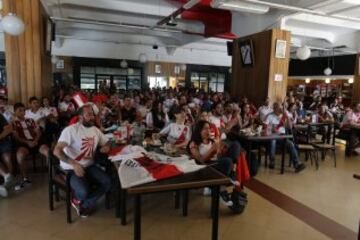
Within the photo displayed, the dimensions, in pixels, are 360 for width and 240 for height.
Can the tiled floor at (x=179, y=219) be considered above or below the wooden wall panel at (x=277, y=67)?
below

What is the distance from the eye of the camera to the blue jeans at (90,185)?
2863 mm

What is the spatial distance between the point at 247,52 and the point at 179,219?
5634 millimetres

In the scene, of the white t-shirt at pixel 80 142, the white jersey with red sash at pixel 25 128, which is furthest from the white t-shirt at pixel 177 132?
the white jersey with red sash at pixel 25 128

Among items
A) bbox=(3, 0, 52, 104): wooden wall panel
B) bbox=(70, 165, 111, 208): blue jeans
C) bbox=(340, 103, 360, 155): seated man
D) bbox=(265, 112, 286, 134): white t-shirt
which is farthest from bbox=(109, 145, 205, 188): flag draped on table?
bbox=(340, 103, 360, 155): seated man

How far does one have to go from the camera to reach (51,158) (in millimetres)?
3020

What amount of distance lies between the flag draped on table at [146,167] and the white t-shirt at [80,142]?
1.73ft

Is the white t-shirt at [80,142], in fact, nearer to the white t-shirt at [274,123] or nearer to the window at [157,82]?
the white t-shirt at [274,123]

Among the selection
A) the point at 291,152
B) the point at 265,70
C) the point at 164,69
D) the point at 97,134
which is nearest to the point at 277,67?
the point at 265,70

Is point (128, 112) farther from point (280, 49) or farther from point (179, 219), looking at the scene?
point (280, 49)

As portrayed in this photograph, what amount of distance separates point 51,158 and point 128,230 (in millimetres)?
1149

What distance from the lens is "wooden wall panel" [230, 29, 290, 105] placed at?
22.4ft

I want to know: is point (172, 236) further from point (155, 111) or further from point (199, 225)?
point (155, 111)

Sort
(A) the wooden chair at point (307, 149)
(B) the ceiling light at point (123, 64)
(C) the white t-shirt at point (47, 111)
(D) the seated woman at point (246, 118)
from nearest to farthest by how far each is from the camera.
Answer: (C) the white t-shirt at point (47, 111) → (A) the wooden chair at point (307, 149) → (D) the seated woman at point (246, 118) → (B) the ceiling light at point (123, 64)

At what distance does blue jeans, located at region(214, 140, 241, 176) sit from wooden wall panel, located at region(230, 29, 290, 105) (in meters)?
3.89
